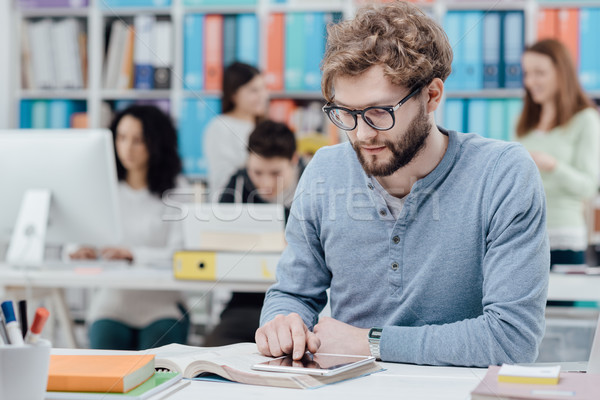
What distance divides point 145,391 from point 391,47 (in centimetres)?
67

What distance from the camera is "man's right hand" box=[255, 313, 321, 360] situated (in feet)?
3.09

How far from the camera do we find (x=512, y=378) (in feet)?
2.40

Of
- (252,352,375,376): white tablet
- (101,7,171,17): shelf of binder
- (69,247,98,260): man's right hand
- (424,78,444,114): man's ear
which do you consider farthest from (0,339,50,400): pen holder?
(101,7,171,17): shelf of binder

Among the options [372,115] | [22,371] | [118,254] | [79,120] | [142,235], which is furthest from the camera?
[79,120]

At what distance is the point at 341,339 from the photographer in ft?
3.30

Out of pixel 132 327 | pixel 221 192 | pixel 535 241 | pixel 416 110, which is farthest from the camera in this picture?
pixel 221 192

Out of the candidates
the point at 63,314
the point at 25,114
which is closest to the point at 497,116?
the point at 63,314

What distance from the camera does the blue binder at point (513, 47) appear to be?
291 centimetres

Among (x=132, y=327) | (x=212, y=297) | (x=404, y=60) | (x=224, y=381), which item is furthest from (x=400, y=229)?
(x=212, y=297)

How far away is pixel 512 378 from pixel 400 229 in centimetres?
45

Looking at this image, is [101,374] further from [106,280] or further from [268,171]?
[268,171]

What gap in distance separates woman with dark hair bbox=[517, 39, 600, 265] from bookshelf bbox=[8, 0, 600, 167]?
0.44 meters

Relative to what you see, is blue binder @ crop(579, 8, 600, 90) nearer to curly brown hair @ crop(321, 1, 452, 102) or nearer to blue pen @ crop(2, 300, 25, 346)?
curly brown hair @ crop(321, 1, 452, 102)

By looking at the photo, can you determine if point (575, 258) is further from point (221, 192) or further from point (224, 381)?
point (224, 381)
